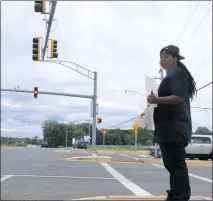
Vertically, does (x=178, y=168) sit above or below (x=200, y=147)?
below

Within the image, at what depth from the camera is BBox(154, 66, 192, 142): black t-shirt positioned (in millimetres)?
3291

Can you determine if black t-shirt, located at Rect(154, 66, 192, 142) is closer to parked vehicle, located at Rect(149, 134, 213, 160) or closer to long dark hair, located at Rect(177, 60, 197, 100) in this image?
long dark hair, located at Rect(177, 60, 197, 100)

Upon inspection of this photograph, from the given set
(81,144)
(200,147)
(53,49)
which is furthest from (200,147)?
(81,144)

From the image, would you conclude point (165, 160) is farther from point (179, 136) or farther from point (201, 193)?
point (201, 193)

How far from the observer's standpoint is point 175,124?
3.29 m

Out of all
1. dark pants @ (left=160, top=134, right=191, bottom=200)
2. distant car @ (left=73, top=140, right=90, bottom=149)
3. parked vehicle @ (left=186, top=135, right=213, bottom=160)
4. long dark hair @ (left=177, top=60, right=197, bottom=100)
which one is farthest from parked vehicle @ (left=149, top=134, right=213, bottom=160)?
distant car @ (left=73, top=140, right=90, bottom=149)

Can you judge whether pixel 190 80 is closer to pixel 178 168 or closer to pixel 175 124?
pixel 175 124

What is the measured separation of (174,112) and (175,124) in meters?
0.10

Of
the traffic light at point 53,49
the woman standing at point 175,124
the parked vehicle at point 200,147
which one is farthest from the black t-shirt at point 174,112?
the parked vehicle at point 200,147

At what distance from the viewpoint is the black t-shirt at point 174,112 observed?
3.29 meters

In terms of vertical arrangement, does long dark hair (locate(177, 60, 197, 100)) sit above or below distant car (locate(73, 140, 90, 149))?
below

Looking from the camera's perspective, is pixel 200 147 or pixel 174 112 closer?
pixel 174 112

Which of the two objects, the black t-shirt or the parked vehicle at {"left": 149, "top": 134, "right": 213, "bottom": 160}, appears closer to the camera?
the black t-shirt

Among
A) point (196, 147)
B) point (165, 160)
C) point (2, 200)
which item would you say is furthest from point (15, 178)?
point (196, 147)
